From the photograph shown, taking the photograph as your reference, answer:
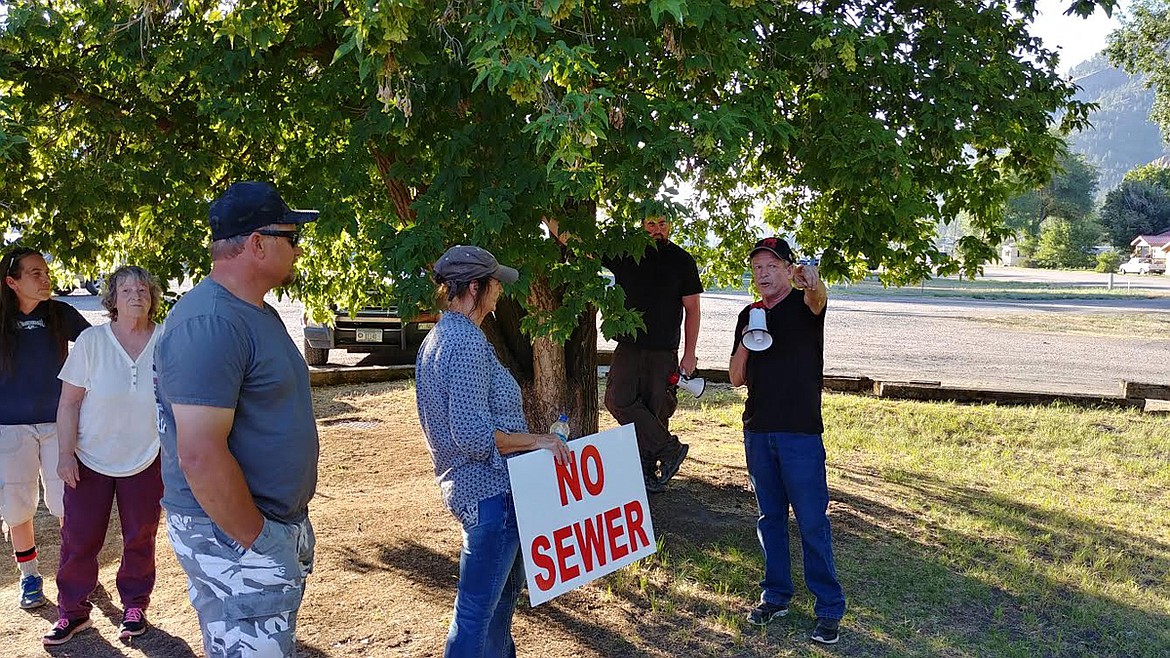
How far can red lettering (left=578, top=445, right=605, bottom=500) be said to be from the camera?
12.3 feet

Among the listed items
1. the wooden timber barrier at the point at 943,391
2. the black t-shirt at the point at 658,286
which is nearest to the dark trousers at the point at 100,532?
the black t-shirt at the point at 658,286

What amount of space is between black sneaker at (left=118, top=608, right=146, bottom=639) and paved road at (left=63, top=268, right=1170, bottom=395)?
13.7 feet

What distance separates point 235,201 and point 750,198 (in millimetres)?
5440

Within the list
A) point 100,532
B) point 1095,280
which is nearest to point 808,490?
point 100,532

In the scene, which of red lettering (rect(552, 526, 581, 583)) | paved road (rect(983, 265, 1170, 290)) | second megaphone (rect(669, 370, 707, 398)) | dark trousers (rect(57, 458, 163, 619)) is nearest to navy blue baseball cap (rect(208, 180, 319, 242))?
red lettering (rect(552, 526, 581, 583))

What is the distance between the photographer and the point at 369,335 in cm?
1327

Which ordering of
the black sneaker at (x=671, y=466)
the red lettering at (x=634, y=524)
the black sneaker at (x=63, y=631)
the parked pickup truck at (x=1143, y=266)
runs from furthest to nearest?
the parked pickup truck at (x=1143, y=266) < the black sneaker at (x=671, y=466) < the black sneaker at (x=63, y=631) < the red lettering at (x=634, y=524)

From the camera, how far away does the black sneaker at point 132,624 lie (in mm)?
4324

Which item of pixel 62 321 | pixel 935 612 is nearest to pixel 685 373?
pixel 935 612

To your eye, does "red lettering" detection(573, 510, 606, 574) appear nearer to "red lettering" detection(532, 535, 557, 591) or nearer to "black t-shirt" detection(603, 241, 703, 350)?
"red lettering" detection(532, 535, 557, 591)

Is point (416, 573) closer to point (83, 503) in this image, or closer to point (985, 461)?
point (83, 503)

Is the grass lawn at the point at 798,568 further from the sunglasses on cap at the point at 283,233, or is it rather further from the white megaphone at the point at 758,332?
the sunglasses on cap at the point at 283,233

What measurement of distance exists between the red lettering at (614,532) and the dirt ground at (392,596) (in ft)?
2.19

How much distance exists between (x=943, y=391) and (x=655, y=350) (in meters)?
5.88
